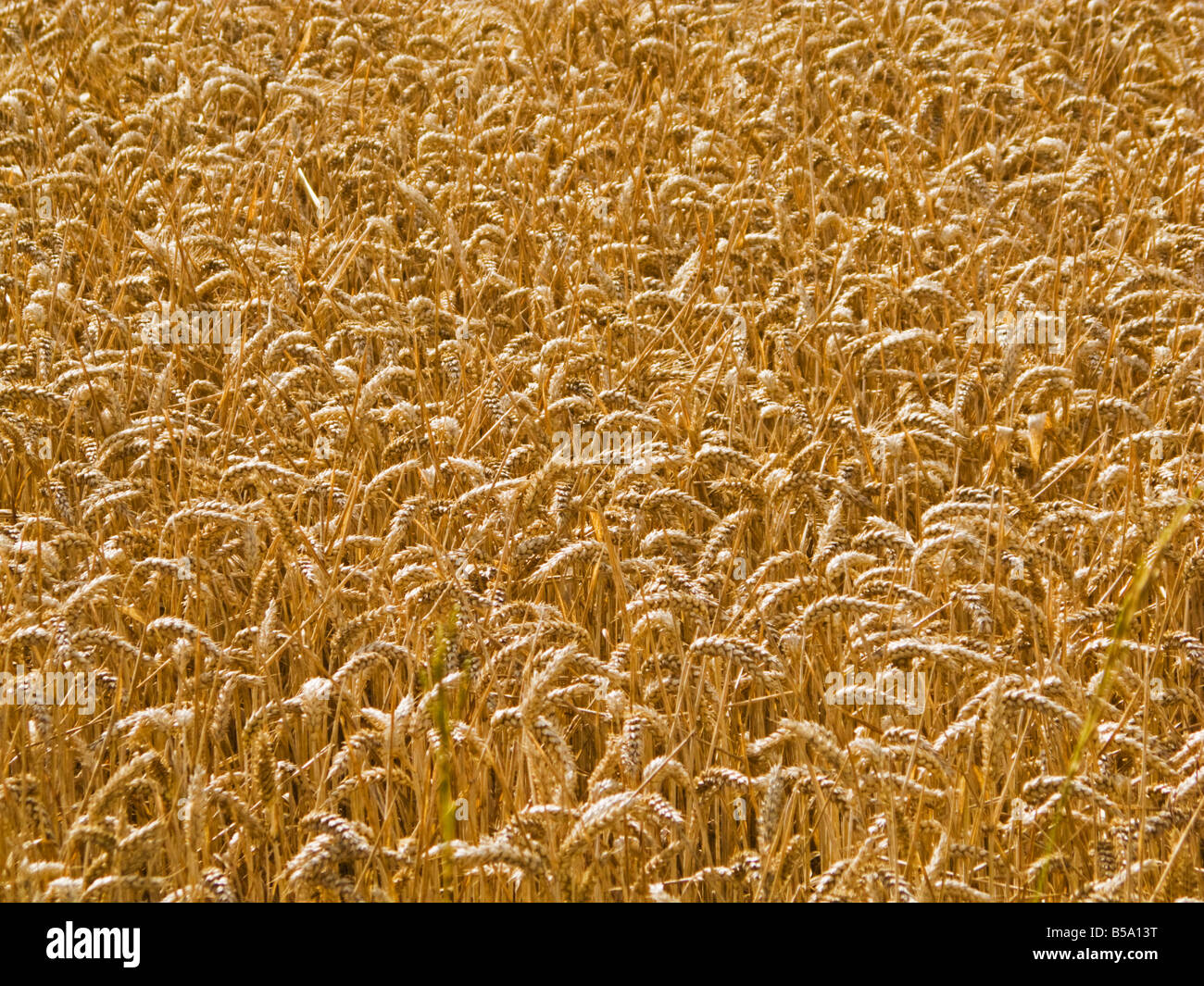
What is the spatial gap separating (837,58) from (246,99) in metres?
1.93

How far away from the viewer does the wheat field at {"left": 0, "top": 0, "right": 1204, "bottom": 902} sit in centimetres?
151

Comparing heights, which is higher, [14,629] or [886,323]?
[886,323]

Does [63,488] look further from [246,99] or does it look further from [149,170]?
[246,99]

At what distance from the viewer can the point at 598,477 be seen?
85.3 inches

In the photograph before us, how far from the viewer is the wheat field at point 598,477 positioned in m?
1.51

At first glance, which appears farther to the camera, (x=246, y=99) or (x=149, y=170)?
(x=246, y=99)

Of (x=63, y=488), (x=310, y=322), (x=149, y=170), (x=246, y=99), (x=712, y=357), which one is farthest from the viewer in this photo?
(x=246, y=99)

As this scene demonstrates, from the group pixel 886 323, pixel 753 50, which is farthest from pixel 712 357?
pixel 753 50

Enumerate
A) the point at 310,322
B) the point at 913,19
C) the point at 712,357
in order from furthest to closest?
the point at 913,19
the point at 310,322
the point at 712,357

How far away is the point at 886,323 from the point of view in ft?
10.2

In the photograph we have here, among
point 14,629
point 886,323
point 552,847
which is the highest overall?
point 886,323
